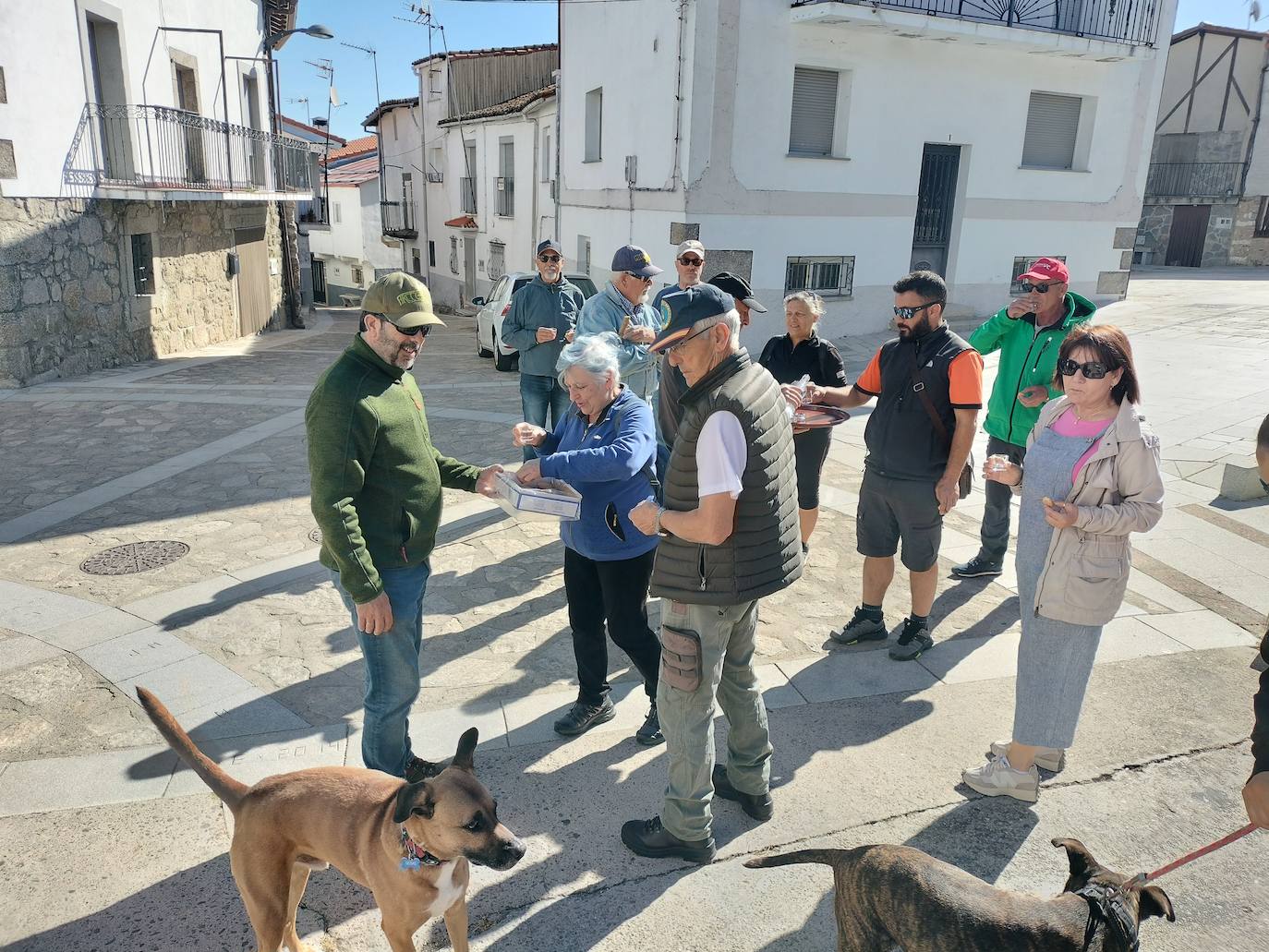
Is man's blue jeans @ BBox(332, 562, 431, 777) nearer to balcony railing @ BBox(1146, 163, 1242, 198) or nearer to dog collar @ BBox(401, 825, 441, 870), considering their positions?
dog collar @ BBox(401, 825, 441, 870)

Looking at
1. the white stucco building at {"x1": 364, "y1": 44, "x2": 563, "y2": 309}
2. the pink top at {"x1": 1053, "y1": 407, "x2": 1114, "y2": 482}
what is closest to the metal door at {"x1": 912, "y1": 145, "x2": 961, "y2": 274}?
the white stucco building at {"x1": 364, "y1": 44, "x2": 563, "y2": 309}

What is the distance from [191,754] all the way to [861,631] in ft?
11.2

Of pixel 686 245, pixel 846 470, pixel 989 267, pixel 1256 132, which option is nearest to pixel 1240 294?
pixel 989 267

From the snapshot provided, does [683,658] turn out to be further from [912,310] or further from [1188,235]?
[1188,235]

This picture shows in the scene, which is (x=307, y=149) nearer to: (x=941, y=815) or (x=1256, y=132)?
(x=941, y=815)

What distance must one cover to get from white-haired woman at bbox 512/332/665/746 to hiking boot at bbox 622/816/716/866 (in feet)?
2.29

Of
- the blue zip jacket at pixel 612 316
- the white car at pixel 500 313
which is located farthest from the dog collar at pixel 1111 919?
the white car at pixel 500 313

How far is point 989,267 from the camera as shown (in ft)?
56.3

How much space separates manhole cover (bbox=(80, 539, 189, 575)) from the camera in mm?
5766

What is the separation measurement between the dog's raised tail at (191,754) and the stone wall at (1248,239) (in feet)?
107

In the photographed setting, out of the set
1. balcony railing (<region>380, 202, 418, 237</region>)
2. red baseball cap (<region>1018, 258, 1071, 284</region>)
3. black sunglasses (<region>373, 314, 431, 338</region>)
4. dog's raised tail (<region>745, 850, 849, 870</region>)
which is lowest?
dog's raised tail (<region>745, 850, 849, 870</region>)

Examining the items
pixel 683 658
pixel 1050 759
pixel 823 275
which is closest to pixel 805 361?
pixel 1050 759

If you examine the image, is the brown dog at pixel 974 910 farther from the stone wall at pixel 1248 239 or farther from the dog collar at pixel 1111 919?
the stone wall at pixel 1248 239

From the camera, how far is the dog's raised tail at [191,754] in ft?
8.46
